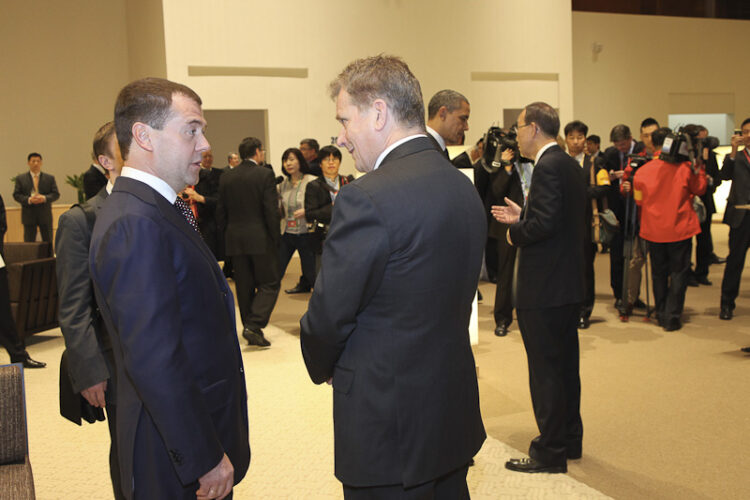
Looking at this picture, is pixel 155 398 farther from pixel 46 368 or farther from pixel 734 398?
pixel 46 368

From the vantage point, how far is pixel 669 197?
6.00 meters

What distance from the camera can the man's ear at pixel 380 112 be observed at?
179 cm

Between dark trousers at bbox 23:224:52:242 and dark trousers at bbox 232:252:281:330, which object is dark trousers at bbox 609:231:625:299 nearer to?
dark trousers at bbox 232:252:281:330

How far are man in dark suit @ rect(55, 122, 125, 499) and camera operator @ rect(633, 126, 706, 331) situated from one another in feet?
15.6

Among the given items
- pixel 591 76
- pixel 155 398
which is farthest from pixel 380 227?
pixel 591 76

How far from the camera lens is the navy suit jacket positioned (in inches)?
62.1

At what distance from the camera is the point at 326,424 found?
431cm

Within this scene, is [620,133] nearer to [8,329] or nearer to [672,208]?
[672,208]

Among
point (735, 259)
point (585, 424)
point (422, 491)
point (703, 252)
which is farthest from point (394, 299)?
point (703, 252)

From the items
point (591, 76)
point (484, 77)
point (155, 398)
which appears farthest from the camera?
point (591, 76)

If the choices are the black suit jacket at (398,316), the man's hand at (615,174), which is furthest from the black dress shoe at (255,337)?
the black suit jacket at (398,316)

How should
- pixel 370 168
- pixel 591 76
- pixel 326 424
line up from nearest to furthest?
pixel 370 168, pixel 326 424, pixel 591 76

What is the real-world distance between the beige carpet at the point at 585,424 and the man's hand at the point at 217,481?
5.63ft

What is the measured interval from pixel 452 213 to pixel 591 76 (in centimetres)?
1434
